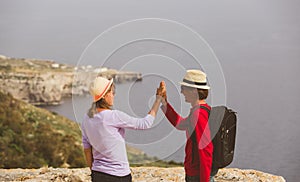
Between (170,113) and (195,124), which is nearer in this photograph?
(195,124)

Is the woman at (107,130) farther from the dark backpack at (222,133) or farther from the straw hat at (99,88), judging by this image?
the dark backpack at (222,133)

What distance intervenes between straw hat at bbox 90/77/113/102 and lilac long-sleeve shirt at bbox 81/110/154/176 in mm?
92

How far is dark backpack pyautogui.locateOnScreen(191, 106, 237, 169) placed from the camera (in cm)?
268

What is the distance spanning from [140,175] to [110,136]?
3.22 meters

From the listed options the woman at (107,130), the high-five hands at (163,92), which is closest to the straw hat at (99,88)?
the woman at (107,130)

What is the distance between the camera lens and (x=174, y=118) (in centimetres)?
274

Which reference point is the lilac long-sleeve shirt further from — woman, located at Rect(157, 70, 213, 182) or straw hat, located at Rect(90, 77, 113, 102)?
woman, located at Rect(157, 70, 213, 182)

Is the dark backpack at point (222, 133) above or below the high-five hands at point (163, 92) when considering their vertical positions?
below

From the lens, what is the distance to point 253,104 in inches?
656

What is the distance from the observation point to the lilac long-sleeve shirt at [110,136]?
2.47 meters

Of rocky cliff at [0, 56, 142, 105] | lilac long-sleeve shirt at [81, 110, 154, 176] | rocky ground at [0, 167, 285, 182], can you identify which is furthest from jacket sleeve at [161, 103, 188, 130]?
rocky cliff at [0, 56, 142, 105]

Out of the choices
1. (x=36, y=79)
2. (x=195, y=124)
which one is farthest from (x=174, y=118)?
(x=36, y=79)

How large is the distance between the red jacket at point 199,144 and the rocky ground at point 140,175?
247 centimetres

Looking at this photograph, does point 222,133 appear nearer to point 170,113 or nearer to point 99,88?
point 170,113
